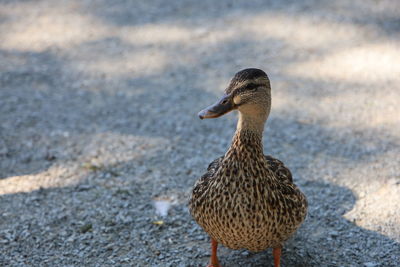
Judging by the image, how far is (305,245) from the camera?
13.1 ft

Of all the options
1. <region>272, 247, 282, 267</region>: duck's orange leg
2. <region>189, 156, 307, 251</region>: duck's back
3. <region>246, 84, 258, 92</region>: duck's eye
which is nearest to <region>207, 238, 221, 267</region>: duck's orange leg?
<region>189, 156, 307, 251</region>: duck's back

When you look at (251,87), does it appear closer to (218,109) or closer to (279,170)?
(218,109)

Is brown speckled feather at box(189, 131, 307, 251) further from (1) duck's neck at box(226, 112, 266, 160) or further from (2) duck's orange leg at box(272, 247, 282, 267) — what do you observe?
(2) duck's orange leg at box(272, 247, 282, 267)

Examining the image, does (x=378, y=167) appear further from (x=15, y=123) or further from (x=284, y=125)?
(x=15, y=123)

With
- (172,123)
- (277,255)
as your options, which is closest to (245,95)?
(277,255)

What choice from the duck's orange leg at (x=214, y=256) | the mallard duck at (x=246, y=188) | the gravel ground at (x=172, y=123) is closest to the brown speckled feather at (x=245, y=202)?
the mallard duck at (x=246, y=188)

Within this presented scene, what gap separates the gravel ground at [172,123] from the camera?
13.4 feet

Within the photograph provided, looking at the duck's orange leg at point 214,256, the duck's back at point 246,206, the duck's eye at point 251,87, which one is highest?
the duck's eye at point 251,87

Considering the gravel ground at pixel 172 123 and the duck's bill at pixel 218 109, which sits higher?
the duck's bill at pixel 218 109

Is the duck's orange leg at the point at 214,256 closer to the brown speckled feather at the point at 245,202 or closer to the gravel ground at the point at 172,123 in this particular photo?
the gravel ground at the point at 172,123

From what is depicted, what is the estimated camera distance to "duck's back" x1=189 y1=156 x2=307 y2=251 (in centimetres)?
330

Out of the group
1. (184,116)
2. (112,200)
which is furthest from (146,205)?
(184,116)

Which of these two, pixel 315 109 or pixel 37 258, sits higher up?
pixel 315 109

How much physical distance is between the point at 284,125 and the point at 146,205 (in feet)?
5.93
